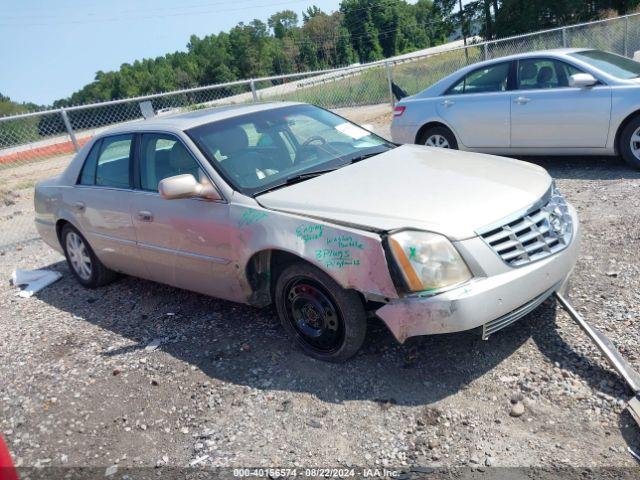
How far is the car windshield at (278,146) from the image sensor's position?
160 inches

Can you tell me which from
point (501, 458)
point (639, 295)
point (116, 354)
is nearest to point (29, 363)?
point (116, 354)

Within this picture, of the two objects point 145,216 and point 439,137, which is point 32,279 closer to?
point 145,216

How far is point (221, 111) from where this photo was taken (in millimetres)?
4805

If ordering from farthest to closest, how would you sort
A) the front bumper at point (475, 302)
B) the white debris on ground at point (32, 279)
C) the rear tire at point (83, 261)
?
the white debris on ground at point (32, 279) < the rear tire at point (83, 261) < the front bumper at point (475, 302)

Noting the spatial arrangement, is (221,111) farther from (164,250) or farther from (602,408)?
(602,408)

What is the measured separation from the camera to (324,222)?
11.2ft

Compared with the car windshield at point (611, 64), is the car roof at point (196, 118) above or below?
above

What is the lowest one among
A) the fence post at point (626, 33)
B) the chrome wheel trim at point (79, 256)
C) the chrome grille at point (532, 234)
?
the fence post at point (626, 33)

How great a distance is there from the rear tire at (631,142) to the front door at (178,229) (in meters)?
5.15

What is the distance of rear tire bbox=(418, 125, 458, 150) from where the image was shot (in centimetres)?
822

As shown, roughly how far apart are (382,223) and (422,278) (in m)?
0.39

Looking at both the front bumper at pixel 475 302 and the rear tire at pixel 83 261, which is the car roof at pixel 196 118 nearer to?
the rear tire at pixel 83 261

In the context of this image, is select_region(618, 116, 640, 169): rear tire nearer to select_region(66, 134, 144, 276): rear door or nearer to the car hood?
the car hood

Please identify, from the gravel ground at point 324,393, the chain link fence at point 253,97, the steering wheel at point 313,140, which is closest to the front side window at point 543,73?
the gravel ground at point 324,393
